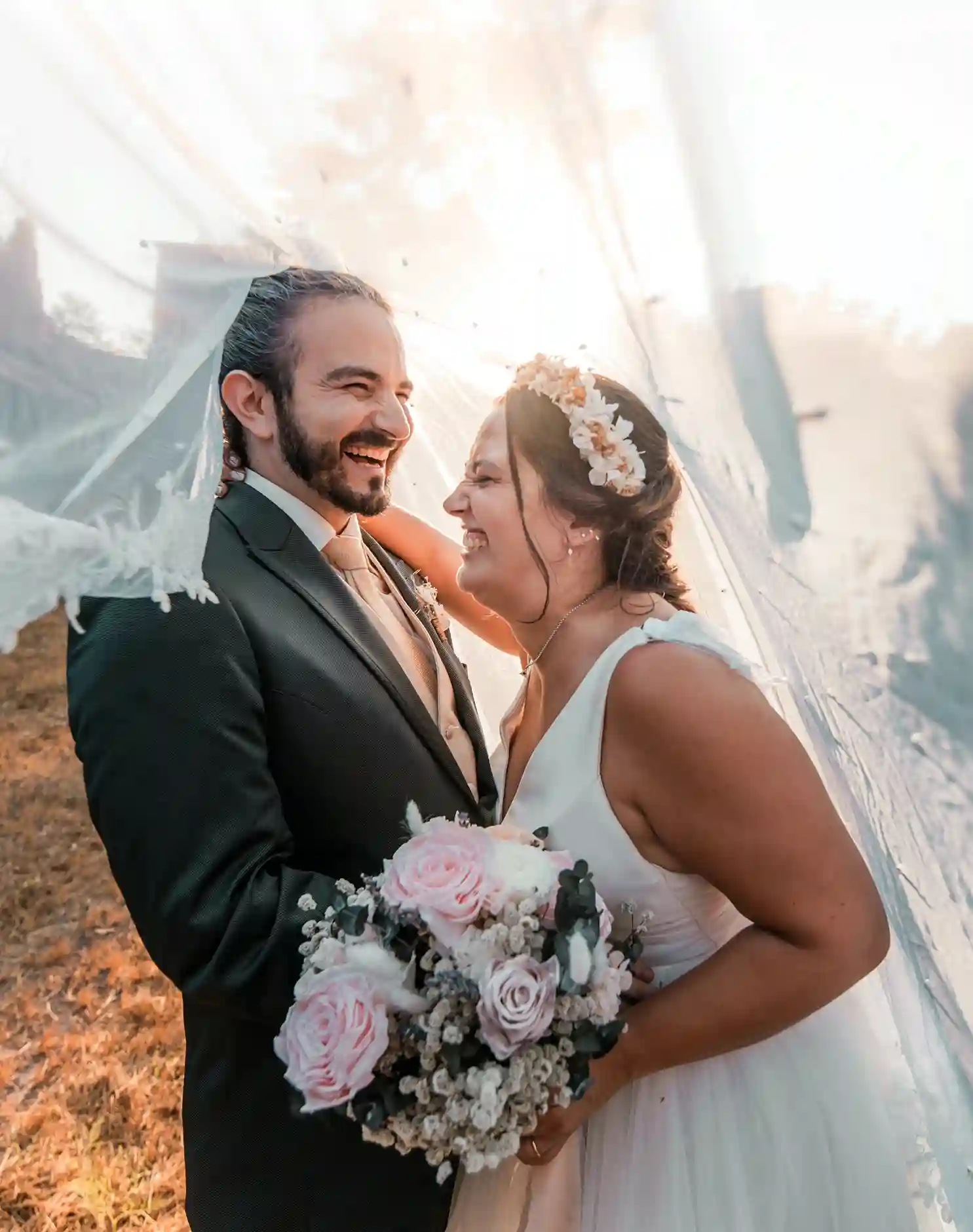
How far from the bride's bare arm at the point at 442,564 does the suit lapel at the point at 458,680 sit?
0.84 feet

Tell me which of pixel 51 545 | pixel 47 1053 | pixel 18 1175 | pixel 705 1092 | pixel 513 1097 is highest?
pixel 51 545

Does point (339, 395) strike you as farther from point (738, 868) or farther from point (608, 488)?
point (738, 868)

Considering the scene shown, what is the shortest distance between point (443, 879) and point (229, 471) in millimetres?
1250

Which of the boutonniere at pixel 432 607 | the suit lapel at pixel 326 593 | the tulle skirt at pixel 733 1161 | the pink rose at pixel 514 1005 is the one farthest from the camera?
the boutonniere at pixel 432 607

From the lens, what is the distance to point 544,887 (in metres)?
1.40

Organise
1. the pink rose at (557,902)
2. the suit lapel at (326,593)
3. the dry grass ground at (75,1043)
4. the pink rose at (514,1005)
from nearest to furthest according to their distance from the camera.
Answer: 1. the pink rose at (514,1005)
2. the pink rose at (557,902)
3. the suit lapel at (326,593)
4. the dry grass ground at (75,1043)

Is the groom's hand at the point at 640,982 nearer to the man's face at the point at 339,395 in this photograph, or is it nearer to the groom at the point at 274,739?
the groom at the point at 274,739

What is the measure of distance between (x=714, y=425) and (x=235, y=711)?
3.20 feet

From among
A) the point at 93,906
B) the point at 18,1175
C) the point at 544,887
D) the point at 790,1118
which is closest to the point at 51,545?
the point at 544,887

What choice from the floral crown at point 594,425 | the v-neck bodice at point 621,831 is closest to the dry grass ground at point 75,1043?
the v-neck bodice at point 621,831

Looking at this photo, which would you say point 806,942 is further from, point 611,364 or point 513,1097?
point 611,364

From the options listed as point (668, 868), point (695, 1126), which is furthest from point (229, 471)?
point (695, 1126)

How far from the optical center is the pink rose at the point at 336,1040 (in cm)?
126

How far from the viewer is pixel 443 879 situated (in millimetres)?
1342
